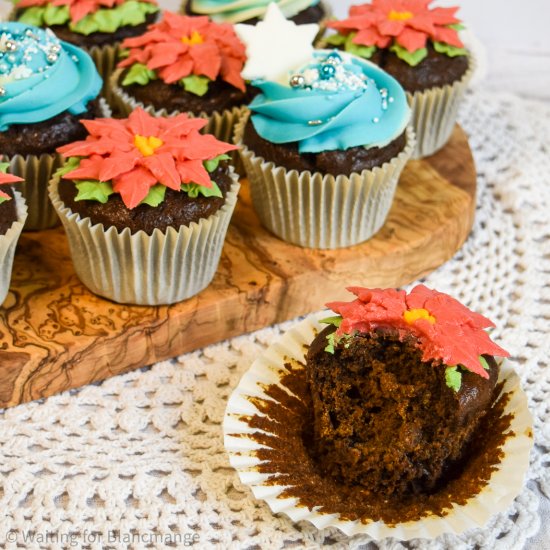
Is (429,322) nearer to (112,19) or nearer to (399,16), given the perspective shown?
(399,16)

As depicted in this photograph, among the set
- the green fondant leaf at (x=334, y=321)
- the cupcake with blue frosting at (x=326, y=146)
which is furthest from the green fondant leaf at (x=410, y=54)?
the green fondant leaf at (x=334, y=321)

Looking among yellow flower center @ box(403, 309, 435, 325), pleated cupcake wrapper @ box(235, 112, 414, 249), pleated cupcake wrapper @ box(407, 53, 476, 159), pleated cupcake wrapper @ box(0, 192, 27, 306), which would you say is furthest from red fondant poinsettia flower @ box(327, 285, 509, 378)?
pleated cupcake wrapper @ box(407, 53, 476, 159)

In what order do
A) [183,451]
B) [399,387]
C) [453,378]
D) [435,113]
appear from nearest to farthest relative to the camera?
[453,378]
[399,387]
[183,451]
[435,113]

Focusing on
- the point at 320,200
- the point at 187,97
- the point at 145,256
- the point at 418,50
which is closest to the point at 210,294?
the point at 145,256

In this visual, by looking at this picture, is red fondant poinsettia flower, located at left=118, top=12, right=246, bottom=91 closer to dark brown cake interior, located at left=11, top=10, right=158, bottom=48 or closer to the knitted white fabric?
dark brown cake interior, located at left=11, top=10, right=158, bottom=48

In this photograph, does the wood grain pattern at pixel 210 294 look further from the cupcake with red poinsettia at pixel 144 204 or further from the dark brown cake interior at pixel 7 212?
the dark brown cake interior at pixel 7 212

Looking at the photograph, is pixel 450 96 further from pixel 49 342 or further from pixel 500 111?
pixel 49 342
